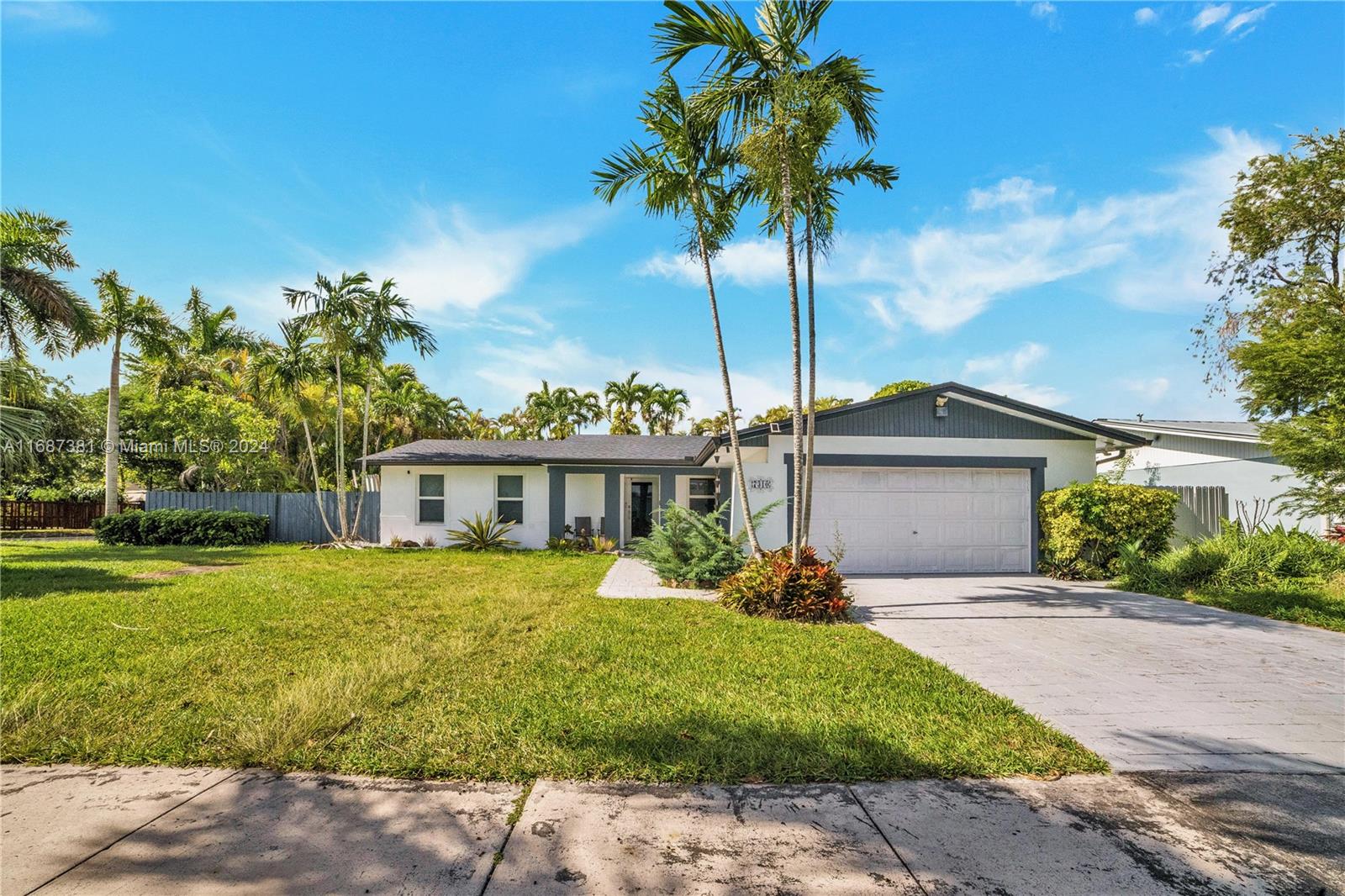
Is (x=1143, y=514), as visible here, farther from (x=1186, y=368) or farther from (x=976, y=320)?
(x=1186, y=368)

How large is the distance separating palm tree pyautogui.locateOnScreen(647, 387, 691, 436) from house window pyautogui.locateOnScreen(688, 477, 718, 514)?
17.0 metres

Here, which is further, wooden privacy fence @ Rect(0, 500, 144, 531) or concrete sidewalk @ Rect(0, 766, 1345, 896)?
wooden privacy fence @ Rect(0, 500, 144, 531)

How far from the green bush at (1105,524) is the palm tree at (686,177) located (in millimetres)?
6439

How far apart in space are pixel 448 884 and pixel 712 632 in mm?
4321

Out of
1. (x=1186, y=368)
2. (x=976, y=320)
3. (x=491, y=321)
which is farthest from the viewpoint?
(x=1186, y=368)

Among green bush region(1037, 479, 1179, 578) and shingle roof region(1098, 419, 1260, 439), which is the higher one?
shingle roof region(1098, 419, 1260, 439)

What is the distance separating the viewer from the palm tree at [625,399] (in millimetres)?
33438

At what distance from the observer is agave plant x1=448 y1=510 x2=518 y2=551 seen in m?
15.0

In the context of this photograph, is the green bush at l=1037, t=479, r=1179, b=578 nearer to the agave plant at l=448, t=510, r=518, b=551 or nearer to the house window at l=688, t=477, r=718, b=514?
the house window at l=688, t=477, r=718, b=514

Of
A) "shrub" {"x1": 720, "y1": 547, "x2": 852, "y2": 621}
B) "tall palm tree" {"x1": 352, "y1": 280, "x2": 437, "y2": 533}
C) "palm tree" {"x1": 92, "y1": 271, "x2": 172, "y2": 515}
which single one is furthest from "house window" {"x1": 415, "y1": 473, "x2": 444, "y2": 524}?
"shrub" {"x1": 720, "y1": 547, "x2": 852, "y2": 621}

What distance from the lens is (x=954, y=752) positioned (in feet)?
11.2

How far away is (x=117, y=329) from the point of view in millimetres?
16594

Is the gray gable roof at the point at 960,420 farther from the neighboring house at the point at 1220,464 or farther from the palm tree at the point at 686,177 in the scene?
the palm tree at the point at 686,177

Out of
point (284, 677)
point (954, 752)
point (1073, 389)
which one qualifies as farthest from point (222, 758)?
point (1073, 389)
